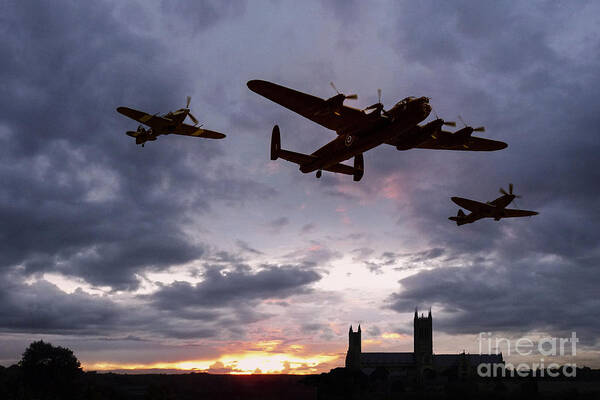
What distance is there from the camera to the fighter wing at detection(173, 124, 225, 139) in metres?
63.8

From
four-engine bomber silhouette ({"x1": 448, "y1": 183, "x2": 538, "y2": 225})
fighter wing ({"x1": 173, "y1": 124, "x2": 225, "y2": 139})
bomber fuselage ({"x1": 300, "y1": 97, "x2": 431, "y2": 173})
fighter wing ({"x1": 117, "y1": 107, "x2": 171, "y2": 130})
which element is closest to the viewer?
bomber fuselage ({"x1": 300, "y1": 97, "x2": 431, "y2": 173})

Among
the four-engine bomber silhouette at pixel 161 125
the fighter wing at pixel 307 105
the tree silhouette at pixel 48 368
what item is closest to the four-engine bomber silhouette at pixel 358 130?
the fighter wing at pixel 307 105

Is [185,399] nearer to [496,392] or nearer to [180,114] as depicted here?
[496,392]

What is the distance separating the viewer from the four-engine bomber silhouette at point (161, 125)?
60562 mm

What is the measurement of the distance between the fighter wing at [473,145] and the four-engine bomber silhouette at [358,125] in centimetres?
9

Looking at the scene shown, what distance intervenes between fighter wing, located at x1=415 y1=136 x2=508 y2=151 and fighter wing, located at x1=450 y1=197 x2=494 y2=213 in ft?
55.1

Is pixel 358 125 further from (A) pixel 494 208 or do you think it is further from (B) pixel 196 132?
(A) pixel 494 208

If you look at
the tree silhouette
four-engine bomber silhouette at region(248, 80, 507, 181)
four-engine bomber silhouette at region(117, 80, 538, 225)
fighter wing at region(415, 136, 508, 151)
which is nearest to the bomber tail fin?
four-engine bomber silhouette at region(117, 80, 538, 225)

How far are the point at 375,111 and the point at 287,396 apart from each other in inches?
5954

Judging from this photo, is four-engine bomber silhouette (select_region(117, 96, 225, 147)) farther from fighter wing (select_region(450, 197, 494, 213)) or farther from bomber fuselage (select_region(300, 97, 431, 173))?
fighter wing (select_region(450, 197, 494, 213))

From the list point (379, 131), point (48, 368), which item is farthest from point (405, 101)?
point (48, 368)

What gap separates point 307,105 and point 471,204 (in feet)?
125

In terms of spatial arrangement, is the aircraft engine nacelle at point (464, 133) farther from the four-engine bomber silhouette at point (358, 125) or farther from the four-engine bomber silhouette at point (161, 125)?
the four-engine bomber silhouette at point (161, 125)

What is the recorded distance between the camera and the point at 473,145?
52.8 m
